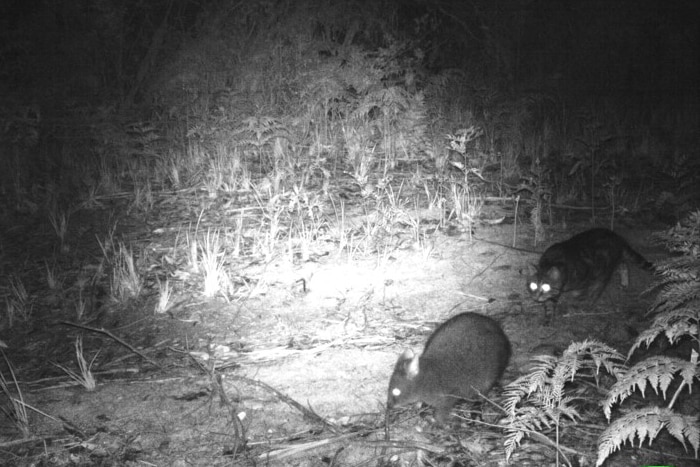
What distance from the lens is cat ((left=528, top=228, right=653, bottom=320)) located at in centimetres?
465

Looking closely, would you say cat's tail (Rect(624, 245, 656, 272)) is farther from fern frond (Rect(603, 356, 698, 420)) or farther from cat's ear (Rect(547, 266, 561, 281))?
fern frond (Rect(603, 356, 698, 420))

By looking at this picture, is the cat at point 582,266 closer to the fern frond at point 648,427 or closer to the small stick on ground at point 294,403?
the fern frond at point 648,427

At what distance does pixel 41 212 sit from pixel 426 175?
6.17 metres

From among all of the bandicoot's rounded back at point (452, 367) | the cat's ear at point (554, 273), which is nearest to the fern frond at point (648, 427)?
the bandicoot's rounded back at point (452, 367)

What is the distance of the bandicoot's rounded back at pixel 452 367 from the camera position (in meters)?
3.58

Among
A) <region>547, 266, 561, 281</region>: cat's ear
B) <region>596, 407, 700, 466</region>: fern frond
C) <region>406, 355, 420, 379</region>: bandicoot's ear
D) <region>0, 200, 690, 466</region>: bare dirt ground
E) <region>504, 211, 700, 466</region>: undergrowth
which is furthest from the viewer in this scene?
<region>547, 266, 561, 281</region>: cat's ear

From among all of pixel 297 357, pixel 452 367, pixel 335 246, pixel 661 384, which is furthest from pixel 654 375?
pixel 335 246

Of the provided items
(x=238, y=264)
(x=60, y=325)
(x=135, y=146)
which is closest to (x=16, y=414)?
(x=60, y=325)

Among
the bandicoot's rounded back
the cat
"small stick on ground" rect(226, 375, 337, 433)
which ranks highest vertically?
the cat

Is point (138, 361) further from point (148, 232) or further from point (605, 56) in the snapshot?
point (605, 56)

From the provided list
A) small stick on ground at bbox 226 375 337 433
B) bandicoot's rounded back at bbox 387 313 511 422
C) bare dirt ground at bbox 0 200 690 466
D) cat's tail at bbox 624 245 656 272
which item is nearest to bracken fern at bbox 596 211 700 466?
bare dirt ground at bbox 0 200 690 466

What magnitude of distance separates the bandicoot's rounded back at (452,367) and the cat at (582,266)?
100 centimetres

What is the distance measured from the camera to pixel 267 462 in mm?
3010

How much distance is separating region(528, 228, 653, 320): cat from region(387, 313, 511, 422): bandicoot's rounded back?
100 centimetres
